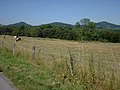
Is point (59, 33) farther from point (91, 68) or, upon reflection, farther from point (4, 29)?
point (91, 68)

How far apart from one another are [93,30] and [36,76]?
364ft

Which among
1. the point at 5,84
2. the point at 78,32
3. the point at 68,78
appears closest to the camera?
the point at 5,84

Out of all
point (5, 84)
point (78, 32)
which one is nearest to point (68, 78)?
point (5, 84)

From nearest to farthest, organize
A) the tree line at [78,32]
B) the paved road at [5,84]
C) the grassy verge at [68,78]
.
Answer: the grassy verge at [68,78] → the paved road at [5,84] → the tree line at [78,32]

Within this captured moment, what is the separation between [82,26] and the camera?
126188 mm

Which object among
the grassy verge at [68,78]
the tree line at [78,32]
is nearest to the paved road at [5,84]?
the grassy verge at [68,78]

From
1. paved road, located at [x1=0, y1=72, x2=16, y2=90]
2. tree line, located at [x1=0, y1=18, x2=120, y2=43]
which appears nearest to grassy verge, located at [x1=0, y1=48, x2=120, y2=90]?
paved road, located at [x1=0, y1=72, x2=16, y2=90]

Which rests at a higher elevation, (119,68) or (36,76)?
(119,68)

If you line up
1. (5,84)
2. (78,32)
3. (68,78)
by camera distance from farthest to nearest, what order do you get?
(78,32), (68,78), (5,84)

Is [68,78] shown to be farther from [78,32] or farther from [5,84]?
[78,32]

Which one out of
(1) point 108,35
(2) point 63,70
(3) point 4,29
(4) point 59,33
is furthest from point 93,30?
(2) point 63,70

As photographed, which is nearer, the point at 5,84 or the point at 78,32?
the point at 5,84

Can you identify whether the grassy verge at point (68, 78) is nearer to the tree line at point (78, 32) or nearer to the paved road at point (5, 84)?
the paved road at point (5, 84)

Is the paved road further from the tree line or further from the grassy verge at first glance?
the tree line
